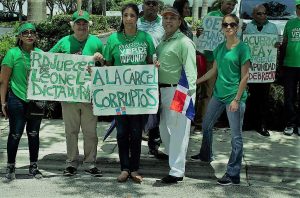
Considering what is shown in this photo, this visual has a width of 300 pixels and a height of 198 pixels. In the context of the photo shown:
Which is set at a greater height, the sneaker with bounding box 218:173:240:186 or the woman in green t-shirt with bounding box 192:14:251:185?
the woman in green t-shirt with bounding box 192:14:251:185

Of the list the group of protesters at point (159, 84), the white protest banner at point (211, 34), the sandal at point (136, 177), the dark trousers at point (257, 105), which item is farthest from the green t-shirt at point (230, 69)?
the dark trousers at point (257, 105)

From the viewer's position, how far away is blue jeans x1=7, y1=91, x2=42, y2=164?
215 inches

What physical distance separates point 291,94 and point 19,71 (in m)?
4.14

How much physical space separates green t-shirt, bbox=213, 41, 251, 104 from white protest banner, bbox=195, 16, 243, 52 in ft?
5.83

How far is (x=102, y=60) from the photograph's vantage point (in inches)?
219

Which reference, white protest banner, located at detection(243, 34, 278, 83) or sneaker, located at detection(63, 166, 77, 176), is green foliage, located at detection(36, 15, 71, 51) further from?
sneaker, located at detection(63, 166, 77, 176)

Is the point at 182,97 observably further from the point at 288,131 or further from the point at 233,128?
the point at 288,131

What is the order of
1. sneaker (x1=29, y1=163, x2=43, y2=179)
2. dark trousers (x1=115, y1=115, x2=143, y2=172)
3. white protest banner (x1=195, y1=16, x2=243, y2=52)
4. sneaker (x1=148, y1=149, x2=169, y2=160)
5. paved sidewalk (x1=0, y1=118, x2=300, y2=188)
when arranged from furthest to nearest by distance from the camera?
1. white protest banner (x1=195, y1=16, x2=243, y2=52)
2. sneaker (x1=148, y1=149, x2=169, y2=160)
3. paved sidewalk (x1=0, y1=118, x2=300, y2=188)
4. sneaker (x1=29, y1=163, x2=43, y2=179)
5. dark trousers (x1=115, y1=115, x2=143, y2=172)

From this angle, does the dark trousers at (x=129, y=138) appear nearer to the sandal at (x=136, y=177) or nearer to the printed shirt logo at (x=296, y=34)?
the sandal at (x=136, y=177)

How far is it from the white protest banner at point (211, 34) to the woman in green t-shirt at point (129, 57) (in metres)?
2.00

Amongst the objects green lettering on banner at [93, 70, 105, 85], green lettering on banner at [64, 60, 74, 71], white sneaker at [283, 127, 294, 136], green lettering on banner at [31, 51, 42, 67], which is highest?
green lettering on banner at [31, 51, 42, 67]

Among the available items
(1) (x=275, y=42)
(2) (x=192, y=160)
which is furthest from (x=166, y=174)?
(1) (x=275, y=42)

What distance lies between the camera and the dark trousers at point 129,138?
5496 mm

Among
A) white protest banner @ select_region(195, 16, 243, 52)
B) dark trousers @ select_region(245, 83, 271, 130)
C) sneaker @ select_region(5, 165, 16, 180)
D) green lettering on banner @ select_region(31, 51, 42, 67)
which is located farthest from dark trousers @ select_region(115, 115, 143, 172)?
dark trousers @ select_region(245, 83, 271, 130)
